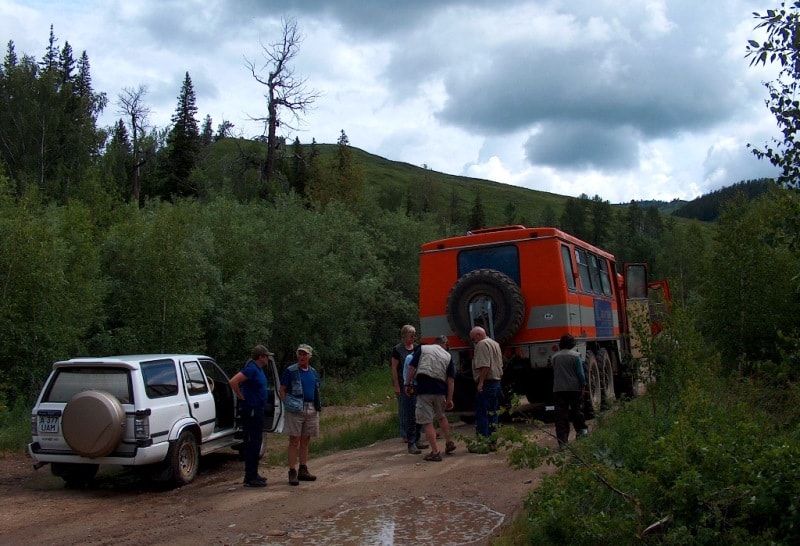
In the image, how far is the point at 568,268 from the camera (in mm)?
13500

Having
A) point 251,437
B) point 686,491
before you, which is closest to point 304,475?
point 251,437

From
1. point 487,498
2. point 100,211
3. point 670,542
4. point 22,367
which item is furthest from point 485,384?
point 100,211

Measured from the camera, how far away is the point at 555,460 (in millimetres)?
6648

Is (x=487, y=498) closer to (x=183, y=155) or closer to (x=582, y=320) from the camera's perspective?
(x=582, y=320)

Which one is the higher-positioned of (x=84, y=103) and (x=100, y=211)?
(x=84, y=103)

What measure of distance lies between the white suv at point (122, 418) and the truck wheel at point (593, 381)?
22.0 ft

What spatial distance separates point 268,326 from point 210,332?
180 centimetres

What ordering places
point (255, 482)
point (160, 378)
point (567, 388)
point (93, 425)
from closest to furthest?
point (93, 425) < point (255, 482) < point (160, 378) < point (567, 388)

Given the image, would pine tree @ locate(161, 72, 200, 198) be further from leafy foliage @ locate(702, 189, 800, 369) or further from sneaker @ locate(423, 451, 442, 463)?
sneaker @ locate(423, 451, 442, 463)

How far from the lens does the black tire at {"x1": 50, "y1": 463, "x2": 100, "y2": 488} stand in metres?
9.74

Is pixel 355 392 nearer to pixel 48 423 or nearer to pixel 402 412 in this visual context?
pixel 402 412

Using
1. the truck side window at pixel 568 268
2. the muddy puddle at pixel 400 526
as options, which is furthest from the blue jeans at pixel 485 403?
the muddy puddle at pixel 400 526

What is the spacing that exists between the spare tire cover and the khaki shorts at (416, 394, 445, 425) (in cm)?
388

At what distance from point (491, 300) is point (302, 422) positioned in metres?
4.38
